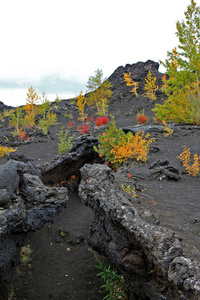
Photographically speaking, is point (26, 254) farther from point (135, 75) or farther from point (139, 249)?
point (135, 75)

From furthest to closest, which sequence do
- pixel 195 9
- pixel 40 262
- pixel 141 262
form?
1. pixel 195 9
2. pixel 40 262
3. pixel 141 262

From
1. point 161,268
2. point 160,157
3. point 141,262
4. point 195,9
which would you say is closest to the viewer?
point 161,268

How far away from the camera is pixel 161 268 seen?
6.18 feet

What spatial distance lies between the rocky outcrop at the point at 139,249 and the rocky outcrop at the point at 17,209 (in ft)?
2.31

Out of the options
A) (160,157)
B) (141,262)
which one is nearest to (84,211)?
(160,157)

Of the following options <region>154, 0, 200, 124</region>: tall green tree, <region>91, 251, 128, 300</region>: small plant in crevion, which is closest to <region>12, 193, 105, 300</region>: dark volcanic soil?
<region>91, 251, 128, 300</region>: small plant in crevion

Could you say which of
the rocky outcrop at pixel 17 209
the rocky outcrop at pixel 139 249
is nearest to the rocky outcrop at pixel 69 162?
the rocky outcrop at pixel 17 209

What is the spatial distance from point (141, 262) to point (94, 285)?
173cm

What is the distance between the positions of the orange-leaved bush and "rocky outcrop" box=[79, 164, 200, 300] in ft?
9.68

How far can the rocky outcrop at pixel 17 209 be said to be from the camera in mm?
2785

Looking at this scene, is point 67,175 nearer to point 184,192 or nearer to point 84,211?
point 84,211

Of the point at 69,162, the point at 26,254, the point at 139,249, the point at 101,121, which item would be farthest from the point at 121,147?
the point at 101,121

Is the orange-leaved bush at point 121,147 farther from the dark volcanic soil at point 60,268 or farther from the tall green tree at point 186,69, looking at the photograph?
the tall green tree at point 186,69

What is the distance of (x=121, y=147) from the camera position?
6504 mm
